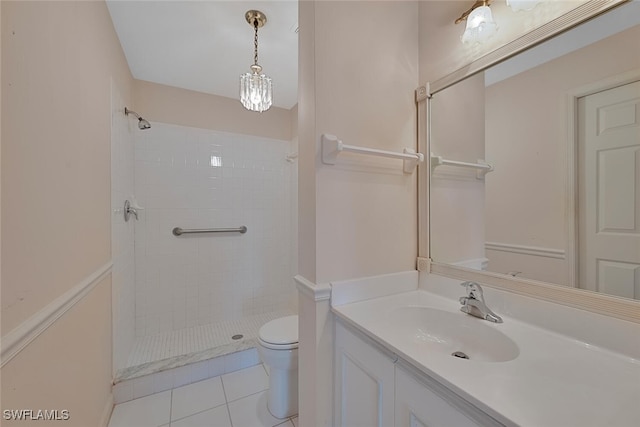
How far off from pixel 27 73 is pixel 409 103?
1.39 m

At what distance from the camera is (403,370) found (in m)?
0.75

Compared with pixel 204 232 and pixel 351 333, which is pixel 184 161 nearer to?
pixel 204 232

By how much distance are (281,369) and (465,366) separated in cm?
115

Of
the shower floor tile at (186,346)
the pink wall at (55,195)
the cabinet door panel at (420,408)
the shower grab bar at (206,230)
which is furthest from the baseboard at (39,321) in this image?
the shower grab bar at (206,230)

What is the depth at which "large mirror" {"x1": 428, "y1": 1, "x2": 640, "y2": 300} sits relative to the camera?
2.45 feet

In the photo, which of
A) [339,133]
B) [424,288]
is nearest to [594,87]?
[339,133]

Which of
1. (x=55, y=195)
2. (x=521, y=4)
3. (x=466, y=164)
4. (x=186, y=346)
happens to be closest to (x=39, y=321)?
(x=55, y=195)

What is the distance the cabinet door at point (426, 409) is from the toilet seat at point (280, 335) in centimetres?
82

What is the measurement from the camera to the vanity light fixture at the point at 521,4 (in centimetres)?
89

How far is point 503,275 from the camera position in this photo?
1.00m

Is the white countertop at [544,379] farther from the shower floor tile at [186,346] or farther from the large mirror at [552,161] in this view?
the shower floor tile at [186,346]

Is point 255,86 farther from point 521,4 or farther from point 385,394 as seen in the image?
point 385,394

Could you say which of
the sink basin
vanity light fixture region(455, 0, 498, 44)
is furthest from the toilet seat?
vanity light fixture region(455, 0, 498, 44)

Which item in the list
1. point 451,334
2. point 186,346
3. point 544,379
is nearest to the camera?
point 544,379
